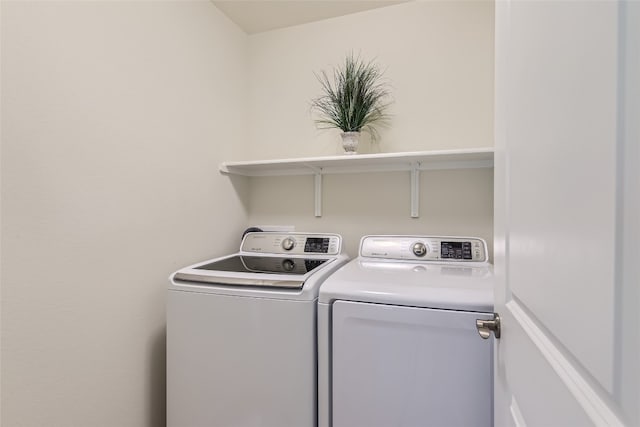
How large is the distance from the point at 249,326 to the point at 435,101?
1506 mm

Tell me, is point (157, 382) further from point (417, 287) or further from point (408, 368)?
point (417, 287)

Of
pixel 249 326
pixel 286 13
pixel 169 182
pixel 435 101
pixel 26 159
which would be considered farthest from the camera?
pixel 286 13

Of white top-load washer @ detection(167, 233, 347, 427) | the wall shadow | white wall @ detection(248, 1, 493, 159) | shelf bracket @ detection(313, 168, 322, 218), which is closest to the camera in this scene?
white top-load washer @ detection(167, 233, 347, 427)

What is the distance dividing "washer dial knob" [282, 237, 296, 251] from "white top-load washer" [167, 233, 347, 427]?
0.44 metres

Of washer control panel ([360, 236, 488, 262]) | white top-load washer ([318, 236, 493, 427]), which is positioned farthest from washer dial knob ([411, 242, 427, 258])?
white top-load washer ([318, 236, 493, 427])

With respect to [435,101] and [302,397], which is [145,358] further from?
[435,101]

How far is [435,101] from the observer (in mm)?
1750

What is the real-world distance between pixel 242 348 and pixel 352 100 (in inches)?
52.5

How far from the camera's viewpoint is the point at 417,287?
3.63ft

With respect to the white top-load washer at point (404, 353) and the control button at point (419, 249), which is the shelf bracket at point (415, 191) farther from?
the white top-load washer at point (404, 353)

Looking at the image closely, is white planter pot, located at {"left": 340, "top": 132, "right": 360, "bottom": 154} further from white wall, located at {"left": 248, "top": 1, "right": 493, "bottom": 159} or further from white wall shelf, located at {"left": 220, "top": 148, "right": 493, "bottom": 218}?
white wall, located at {"left": 248, "top": 1, "right": 493, "bottom": 159}

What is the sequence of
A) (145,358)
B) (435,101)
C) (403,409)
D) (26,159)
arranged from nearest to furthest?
(26,159), (403,409), (145,358), (435,101)

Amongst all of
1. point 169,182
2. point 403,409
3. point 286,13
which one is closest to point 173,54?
point 169,182

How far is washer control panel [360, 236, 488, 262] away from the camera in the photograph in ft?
5.13
